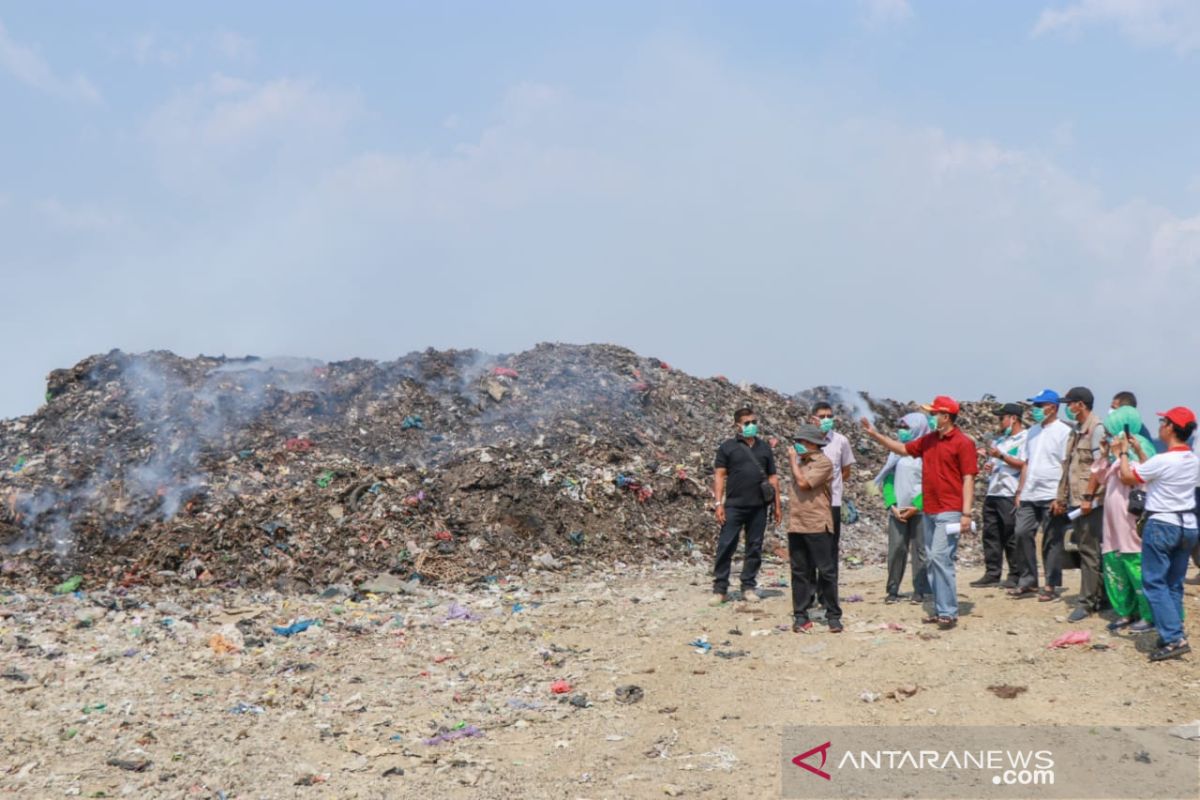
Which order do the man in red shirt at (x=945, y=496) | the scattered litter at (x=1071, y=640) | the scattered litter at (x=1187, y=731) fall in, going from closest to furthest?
the scattered litter at (x=1187, y=731) < the scattered litter at (x=1071, y=640) < the man in red shirt at (x=945, y=496)

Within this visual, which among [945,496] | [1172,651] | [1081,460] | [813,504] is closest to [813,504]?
[813,504]

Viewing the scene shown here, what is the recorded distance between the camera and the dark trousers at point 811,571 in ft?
25.0

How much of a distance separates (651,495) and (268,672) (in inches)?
275

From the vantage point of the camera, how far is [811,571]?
7.81m

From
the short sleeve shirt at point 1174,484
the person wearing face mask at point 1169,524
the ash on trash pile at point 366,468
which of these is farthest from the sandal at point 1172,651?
the ash on trash pile at point 366,468

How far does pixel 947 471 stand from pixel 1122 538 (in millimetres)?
1250

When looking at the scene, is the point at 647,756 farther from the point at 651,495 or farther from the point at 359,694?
the point at 651,495

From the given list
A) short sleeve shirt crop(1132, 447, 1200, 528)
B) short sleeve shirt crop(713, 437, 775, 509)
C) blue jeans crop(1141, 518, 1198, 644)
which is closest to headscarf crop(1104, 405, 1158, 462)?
short sleeve shirt crop(1132, 447, 1200, 528)

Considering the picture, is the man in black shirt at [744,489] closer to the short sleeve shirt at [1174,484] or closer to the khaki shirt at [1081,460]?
the khaki shirt at [1081,460]

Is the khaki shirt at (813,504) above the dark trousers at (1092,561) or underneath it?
above

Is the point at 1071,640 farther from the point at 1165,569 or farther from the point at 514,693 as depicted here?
the point at 514,693

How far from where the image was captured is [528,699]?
275 inches

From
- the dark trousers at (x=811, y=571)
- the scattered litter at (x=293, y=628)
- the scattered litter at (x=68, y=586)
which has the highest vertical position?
the dark trousers at (x=811, y=571)

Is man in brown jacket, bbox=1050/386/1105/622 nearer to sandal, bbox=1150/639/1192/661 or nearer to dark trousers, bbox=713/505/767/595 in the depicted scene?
sandal, bbox=1150/639/1192/661
